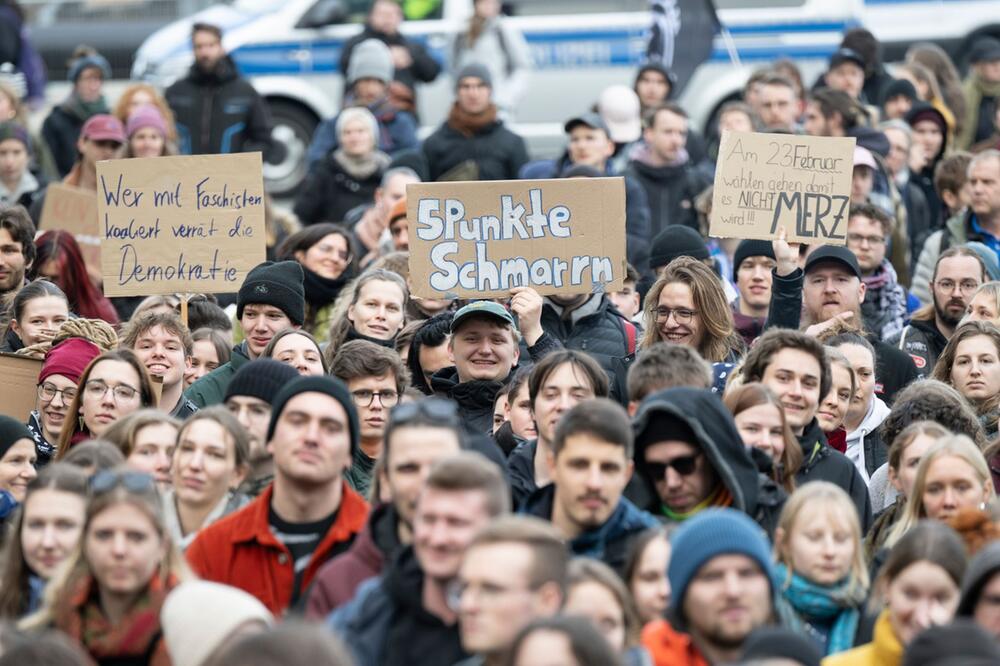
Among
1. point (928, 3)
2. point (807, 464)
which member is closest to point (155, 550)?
point (807, 464)

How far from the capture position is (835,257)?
11156 millimetres

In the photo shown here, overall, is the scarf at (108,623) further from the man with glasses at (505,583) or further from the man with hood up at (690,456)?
the man with hood up at (690,456)

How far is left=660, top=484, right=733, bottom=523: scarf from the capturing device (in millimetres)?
7551

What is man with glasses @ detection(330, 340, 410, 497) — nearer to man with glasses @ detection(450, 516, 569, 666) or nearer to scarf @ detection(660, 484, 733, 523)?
scarf @ detection(660, 484, 733, 523)

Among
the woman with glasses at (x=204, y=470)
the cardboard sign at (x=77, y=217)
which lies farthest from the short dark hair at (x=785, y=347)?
the cardboard sign at (x=77, y=217)


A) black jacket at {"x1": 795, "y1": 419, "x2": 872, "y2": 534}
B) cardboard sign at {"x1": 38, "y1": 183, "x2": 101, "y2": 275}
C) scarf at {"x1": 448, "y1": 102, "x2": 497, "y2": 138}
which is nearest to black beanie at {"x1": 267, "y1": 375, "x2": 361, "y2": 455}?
black jacket at {"x1": 795, "y1": 419, "x2": 872, "y2": 534}

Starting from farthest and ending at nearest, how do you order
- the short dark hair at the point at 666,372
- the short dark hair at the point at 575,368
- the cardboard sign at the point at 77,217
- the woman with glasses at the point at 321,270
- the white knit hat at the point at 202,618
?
the cardboard sign at the point at 77,217
the woman with glasses at the point at 321,270
the short dark hair at the point at 575,368
the short dark hair at the point at 666,372
the white knit hat at the point at 202,618

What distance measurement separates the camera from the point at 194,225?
11297 millimetres

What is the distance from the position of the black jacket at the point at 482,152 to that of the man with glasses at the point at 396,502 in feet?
27.7

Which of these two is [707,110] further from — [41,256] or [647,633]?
[647,633]

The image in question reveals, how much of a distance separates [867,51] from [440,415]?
10.9 metres

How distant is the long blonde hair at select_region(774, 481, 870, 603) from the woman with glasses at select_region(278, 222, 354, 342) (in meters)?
4.75

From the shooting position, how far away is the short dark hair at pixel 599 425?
23.3ft

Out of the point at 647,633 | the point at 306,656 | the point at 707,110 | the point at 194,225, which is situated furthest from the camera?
the point at 707,110
